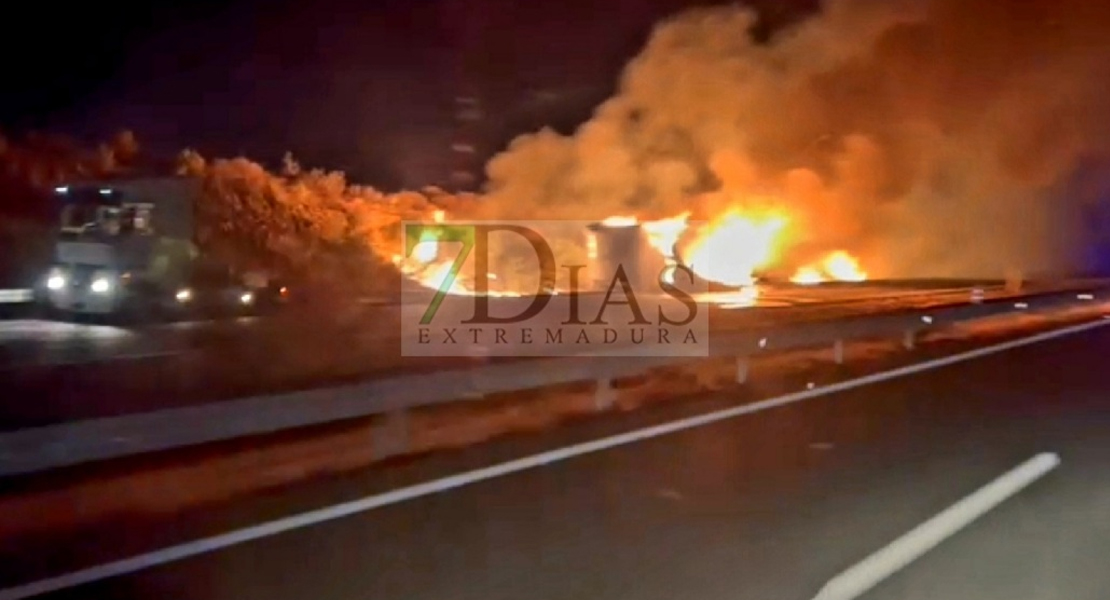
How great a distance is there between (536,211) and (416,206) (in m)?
3.86

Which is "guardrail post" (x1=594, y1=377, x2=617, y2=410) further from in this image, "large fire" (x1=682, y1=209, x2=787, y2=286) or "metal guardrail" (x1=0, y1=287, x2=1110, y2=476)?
"large fire" (x1=682, y1=209, x2=787, y2=286)

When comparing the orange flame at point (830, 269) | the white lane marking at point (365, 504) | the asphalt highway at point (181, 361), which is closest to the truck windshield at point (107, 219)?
the asphalt highway at point (181, 361)

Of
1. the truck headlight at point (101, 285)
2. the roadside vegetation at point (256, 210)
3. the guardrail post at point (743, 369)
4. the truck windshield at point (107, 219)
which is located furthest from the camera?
the roadside vegetation at point (256, 210)

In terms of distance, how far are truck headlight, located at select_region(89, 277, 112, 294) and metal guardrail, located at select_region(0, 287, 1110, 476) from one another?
14.1m

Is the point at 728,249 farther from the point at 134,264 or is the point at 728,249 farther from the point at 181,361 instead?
the point at 181,361

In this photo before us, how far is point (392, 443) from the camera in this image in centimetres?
1166

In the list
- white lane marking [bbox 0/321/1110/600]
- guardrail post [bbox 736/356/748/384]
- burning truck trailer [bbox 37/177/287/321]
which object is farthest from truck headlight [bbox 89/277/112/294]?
white lane marking [bbox 0/321/1110/600]

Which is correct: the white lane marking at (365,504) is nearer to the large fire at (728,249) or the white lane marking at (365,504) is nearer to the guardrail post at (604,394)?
the guardrail post at (604,394)

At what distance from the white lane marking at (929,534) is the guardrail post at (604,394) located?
509cm

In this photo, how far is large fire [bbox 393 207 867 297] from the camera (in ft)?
125

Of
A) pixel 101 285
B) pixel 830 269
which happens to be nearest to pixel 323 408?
pixel 101 285

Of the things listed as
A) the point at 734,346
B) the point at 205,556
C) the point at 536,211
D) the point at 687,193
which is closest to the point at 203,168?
the point at 536,211

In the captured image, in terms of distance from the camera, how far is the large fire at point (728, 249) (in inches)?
1499

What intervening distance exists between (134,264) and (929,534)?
21.7 meters
